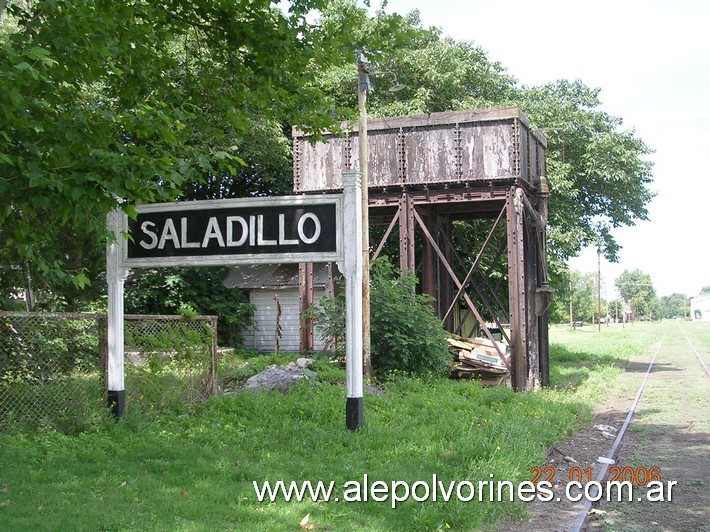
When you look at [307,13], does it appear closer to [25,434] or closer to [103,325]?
[103,325]

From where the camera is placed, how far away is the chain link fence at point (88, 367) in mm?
8359

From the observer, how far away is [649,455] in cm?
1021

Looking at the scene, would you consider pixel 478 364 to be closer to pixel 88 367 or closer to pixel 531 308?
pixel 531 308

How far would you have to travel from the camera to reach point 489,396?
44.1 ft

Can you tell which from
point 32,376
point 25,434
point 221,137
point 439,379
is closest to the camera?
point 25,434

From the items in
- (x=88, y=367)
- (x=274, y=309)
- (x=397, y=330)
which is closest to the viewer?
(x=88, y=367)

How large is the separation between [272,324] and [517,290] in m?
12.4

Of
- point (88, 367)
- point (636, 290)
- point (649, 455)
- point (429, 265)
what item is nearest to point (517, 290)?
point (429, 265)

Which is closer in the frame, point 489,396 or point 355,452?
point 355,452

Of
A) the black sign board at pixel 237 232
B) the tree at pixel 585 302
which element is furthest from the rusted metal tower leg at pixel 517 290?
the tree at pixel 585 302

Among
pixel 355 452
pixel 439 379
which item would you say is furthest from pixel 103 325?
pixel 439 379

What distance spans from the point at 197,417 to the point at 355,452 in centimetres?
252

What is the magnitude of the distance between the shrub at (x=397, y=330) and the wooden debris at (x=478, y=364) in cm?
234

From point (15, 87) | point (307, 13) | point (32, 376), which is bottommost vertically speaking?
point (32, 376)
